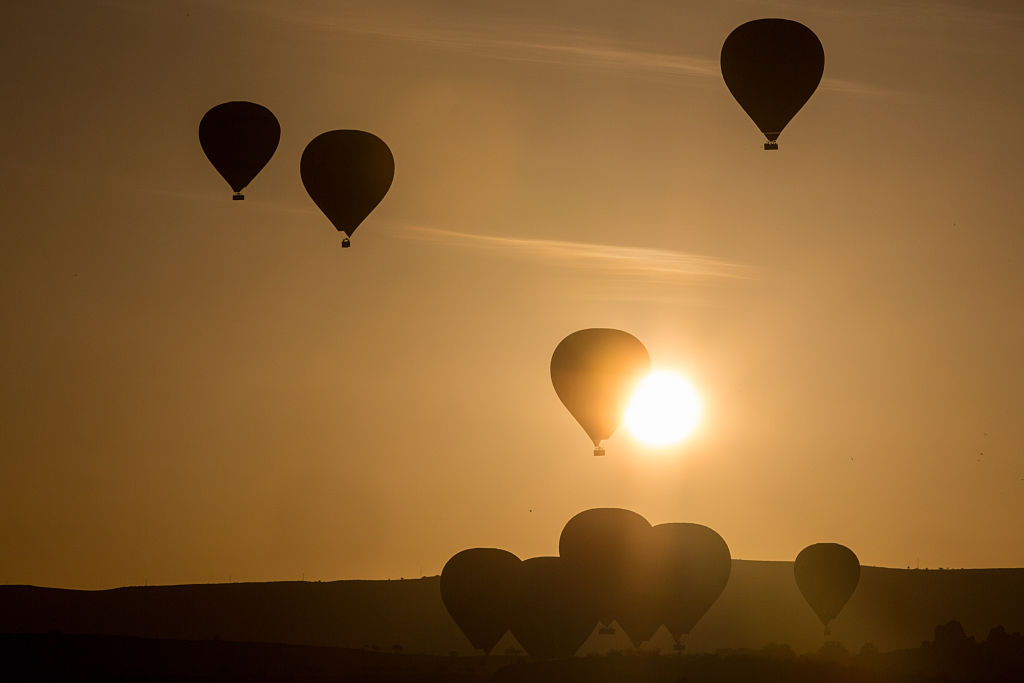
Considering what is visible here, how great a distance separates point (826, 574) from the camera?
78.8 meters

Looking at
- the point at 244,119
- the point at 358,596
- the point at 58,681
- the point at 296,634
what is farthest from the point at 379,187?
the point at 358,596

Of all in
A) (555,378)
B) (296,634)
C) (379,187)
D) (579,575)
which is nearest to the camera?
(379,187)

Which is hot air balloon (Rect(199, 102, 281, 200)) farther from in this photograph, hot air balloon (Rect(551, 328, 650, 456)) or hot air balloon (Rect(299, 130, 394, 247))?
hot air balloon (Rect(551, 328, 650, 456))

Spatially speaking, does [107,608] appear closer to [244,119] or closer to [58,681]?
[58,681]

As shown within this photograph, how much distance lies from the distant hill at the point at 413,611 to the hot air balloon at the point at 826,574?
50148 mm

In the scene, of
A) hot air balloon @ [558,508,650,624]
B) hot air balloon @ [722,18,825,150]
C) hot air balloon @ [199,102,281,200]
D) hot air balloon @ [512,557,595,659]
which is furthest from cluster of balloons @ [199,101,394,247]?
hot air balloon @ [512,557,595,659]

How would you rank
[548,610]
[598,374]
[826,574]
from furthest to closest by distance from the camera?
1. [826,574]
2. [548,610]
3. [598,374]

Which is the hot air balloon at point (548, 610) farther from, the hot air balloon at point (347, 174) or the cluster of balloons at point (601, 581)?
the hot air balloon at point (347, 174)

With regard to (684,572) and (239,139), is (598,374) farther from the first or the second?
(684,572)

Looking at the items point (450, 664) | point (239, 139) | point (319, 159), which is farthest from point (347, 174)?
point (450, 664)

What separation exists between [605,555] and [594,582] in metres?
1.32

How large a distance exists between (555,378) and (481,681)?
10.8 m

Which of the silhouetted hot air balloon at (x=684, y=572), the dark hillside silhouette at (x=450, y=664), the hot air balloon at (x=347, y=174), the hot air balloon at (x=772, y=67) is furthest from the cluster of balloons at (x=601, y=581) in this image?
the hot air balloon at (x=772, y=67)

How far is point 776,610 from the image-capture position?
15575 centimetres
